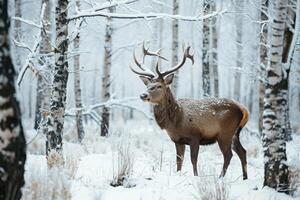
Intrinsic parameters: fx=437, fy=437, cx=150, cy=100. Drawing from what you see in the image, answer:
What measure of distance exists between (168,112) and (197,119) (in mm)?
498

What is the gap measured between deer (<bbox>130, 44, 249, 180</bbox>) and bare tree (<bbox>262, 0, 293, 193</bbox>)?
180 cm

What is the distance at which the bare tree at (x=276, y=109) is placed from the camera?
5.16 metres

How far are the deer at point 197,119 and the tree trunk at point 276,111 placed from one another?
1.80 meters

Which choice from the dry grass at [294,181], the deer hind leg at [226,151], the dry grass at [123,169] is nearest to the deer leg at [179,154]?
the deer hind leg at [226,151]

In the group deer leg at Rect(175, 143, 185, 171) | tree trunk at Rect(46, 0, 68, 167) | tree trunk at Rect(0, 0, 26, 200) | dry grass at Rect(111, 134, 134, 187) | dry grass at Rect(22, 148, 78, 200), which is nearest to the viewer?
tree trunk at Rect(0, 0, 26, 200)

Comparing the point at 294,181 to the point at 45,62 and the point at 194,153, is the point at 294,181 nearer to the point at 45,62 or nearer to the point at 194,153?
the point at 194,153

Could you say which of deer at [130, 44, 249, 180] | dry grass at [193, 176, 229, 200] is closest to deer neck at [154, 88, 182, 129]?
deer at [130, 44, 249, 180]

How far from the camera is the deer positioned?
715cm

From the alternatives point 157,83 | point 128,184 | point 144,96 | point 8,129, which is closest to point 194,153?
point 144,96

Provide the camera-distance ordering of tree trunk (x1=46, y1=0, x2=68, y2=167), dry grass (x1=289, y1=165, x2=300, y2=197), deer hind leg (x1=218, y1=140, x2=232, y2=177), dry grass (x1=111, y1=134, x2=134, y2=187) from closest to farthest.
→ dry grass (x1=289, y1=165, x2=300, y2=197) → dry grass (x1=111, y1=134, x2=134, y2=187) → tree trunk (x1=46, y1=0, x2=68, y2=167) → deer hind leg (x1=218, y1=140, x2=232, y2=177)

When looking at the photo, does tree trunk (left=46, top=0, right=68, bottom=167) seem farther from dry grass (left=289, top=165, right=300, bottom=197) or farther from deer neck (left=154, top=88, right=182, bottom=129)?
dry grass (left=289, top=165, right=300, bottom=197)

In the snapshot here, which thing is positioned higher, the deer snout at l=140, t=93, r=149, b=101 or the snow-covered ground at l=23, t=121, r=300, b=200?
the deer snout at l=140, t=93, r=149, b=101

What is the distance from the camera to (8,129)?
307 centimetres

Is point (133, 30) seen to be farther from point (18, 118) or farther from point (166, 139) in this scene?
point (18, 118)
